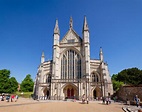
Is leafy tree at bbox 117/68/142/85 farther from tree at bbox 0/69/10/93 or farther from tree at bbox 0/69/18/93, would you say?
tree at bbox 0/69/10/93

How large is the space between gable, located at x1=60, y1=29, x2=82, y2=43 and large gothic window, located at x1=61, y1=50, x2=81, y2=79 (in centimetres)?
374

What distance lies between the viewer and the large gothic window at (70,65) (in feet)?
145

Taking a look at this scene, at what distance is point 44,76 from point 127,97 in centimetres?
2573

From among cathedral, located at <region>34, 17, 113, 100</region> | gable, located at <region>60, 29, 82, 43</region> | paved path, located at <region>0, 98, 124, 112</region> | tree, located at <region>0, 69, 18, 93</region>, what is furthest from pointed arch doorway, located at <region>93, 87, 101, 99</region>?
tree, located at <region>0, 69, 18, 93</region>

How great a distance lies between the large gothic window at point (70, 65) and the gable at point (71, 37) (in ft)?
12.3

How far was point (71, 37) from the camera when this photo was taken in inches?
1919

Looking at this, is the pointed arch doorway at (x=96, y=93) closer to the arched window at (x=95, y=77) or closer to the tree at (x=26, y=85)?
the arched window at (x=95, y=77)

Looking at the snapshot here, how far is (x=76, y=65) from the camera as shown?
44.9m

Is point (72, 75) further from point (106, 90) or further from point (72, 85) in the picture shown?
point (106, 90)

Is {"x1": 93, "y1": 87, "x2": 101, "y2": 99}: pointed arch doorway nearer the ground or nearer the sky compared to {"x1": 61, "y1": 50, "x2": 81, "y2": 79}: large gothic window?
nearer the ground

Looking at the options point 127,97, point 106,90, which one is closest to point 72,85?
point 106,90

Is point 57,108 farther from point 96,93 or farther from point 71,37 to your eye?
point 71,37

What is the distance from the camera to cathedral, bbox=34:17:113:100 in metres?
40.8

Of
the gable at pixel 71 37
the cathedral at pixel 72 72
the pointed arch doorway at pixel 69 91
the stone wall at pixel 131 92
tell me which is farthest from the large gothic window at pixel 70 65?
the stone wall at pixel 131 92
